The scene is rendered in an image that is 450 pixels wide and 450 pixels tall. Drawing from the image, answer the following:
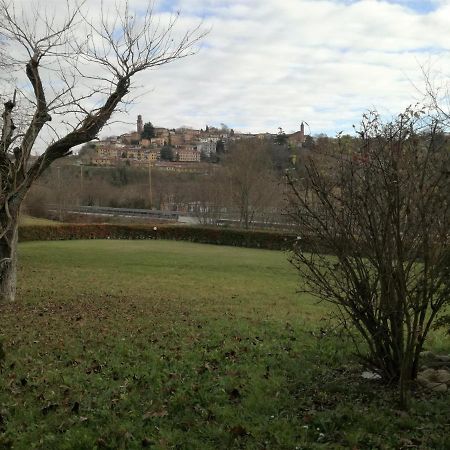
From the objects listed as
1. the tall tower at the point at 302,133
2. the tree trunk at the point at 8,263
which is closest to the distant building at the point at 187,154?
the tree trunk at the point at 8,263

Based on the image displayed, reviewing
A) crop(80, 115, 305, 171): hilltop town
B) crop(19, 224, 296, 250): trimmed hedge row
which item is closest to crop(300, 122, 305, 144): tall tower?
crop(19, 224, 296, 250): trimmed hedge row

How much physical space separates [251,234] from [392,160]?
32.9m

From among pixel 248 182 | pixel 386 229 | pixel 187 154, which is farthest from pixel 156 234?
pixel 187 154

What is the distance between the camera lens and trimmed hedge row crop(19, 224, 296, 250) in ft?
118

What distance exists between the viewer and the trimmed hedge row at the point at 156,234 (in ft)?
118

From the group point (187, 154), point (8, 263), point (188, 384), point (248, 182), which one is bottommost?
point (188, 384)

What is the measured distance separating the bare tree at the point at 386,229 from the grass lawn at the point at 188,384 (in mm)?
588

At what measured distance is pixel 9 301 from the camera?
9.85 m

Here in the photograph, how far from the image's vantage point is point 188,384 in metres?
5.05

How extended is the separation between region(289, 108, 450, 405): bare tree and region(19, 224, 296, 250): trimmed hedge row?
28976 millimetres

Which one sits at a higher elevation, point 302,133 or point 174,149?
point 174,149

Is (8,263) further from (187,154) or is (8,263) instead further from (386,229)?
(187,154)

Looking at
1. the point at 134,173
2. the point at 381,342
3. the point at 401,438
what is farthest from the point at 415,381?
the point at 134,173

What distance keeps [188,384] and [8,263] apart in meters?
5.94
